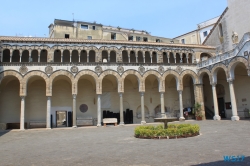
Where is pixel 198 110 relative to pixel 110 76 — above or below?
below

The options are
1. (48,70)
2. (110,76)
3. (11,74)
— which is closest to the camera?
(11,74)

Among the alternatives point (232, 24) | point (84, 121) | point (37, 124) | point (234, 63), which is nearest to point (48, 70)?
point (37, 124)

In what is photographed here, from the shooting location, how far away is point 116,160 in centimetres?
689

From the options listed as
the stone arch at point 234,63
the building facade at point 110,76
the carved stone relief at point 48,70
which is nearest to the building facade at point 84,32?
the building facade at point 110,76

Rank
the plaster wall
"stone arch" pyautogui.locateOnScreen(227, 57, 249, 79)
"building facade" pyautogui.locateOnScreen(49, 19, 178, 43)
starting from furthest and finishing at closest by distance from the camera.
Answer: "building facade" pyautogui.locateOnScreen(49, 19, 178, 43), the plaster wall, "stone arch" pyautogui.locateOnScreen(227, 57, 249, 79)

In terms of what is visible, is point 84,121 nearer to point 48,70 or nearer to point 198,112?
point 48,70

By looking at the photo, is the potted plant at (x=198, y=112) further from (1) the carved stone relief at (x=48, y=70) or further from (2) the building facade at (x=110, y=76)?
(1) the carved stone relief at (x=48, y=70)

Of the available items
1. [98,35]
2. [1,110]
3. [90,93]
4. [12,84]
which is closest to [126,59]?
[90,93]

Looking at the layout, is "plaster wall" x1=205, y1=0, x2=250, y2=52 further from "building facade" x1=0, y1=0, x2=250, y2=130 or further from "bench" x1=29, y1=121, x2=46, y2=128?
"bench" x1=29, y1=121, x2=46, y2=128

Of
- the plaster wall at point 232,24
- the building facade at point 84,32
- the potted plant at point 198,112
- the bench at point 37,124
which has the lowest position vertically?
the bench at point 37,124

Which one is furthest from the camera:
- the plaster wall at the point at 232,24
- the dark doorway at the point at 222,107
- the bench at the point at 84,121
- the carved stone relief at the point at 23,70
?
the dark doorway at the point at 222,107

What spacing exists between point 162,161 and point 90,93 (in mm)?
21025

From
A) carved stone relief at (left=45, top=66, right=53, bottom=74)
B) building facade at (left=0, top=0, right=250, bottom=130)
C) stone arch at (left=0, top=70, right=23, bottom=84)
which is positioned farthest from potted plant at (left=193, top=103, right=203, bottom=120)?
stone arch at (left=0, top=70, right=23, bottom=84)

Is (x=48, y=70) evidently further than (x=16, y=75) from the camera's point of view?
Yes
